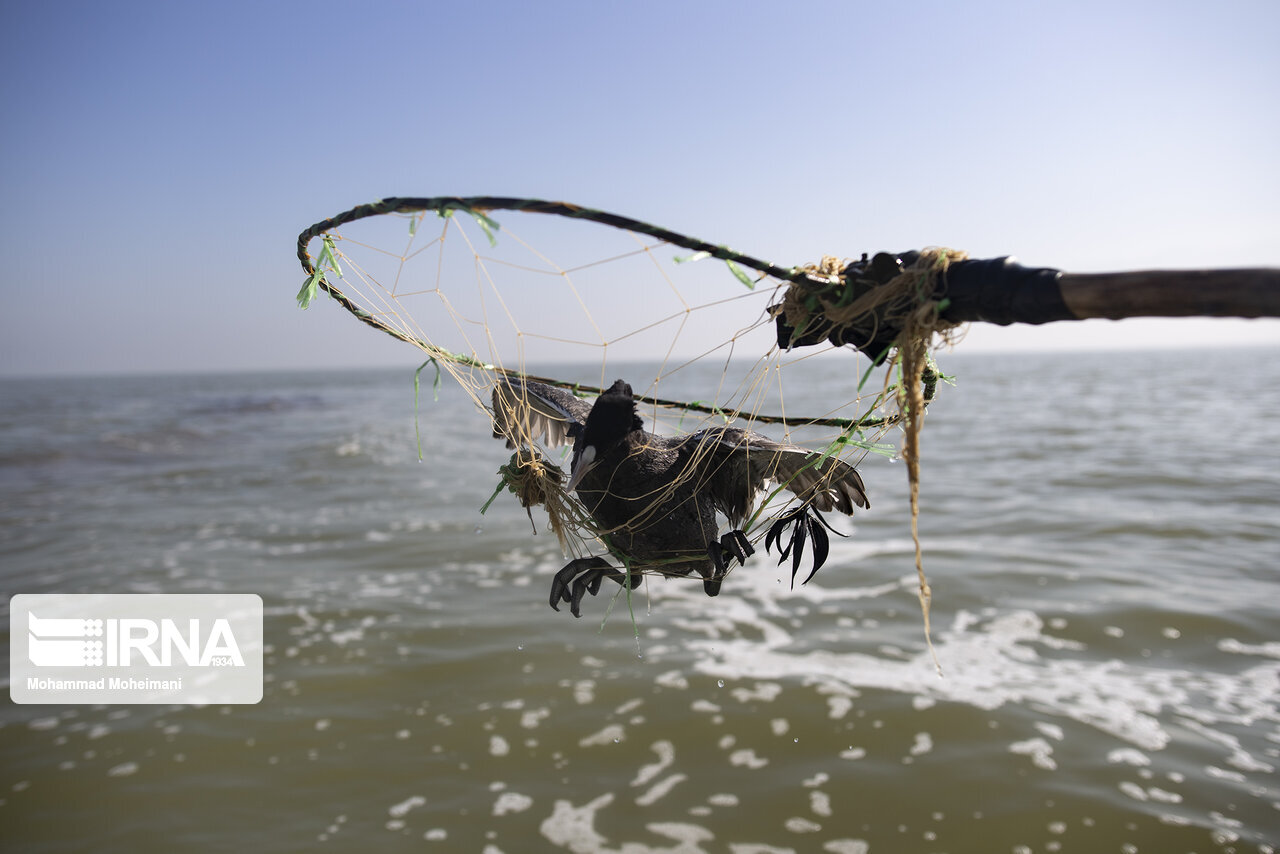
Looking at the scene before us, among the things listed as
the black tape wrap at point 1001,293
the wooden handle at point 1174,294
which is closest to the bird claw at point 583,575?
the black tape wrap at point 1001,293

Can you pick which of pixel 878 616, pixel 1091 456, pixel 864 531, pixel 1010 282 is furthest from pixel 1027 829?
pixel 1091 456

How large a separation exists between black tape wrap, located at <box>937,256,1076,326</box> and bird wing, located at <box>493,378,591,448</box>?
1.39 m

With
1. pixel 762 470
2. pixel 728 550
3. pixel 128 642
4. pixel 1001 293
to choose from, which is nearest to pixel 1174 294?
pixel 1001 293

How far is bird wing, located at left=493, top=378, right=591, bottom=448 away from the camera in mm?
2693

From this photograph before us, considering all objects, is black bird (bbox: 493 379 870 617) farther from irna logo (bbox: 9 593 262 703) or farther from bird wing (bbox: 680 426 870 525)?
irna logo (bbox: 9 593 262 703)

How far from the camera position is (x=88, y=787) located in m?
4.84

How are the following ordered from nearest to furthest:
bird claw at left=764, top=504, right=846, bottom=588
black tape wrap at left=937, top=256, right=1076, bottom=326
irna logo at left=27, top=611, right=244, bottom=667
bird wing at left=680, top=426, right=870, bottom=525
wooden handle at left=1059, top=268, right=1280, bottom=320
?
wooden handle at left=1059, top=268, right=1280, bottom=320
black tape wrap at left=937, top=256, right=1076, bottom=326
bird wing at left=680, top=426, right=870, bottom=525
bird claw at left=764, top=504, right=846, bottom=588
irna logo at left=27, top=611, right=244, bottom=667

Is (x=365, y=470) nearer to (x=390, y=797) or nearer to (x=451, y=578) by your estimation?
(x=451, y=578)

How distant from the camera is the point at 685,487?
2398 millimetres

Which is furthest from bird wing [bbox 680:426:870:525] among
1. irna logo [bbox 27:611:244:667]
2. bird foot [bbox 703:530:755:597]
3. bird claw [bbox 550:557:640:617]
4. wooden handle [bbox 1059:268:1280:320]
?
irna logo [bbox 27:611:244:667]

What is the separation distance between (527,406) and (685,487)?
2.26 ft

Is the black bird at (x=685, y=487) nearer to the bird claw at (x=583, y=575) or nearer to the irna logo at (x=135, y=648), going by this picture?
the bird claw at (x=583, y=575)

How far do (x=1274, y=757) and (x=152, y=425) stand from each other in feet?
99.0

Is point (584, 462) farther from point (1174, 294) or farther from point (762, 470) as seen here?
point (1174, 294)
